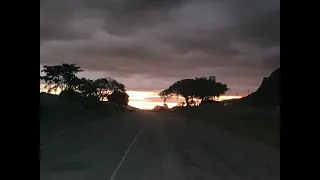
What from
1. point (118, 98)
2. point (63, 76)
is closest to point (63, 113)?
point (63, 76)

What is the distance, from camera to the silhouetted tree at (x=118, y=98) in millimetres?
99694

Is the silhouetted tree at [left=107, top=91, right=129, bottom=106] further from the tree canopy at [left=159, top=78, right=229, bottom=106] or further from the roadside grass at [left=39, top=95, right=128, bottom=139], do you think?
the roadside grass at [left=39, top=95, right=128, bottom=139]

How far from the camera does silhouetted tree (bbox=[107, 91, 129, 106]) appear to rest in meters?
99.7

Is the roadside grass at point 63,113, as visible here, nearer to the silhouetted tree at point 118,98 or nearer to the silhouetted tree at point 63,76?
Answer: the silhouetted tree at point 63,76

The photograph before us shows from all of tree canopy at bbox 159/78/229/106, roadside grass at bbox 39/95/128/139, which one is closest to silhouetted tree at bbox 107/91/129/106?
tree canopy at bbox 159/78/229/106

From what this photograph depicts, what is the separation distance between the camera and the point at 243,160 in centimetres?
1605

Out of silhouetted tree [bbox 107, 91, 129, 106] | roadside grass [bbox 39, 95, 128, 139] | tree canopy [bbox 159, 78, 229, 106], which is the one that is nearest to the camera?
roadside grass [bbox 39, 95, 128, 139]

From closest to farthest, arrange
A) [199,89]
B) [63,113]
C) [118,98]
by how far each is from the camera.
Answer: [63,113] → [199,89] → [118,98]

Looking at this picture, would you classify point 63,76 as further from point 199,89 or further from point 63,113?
point 199,89

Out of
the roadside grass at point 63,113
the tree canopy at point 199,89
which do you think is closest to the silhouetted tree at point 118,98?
the tree canopy at point 199,89

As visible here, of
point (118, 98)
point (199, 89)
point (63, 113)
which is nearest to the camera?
point (63, 113)

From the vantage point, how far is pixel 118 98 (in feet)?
342
